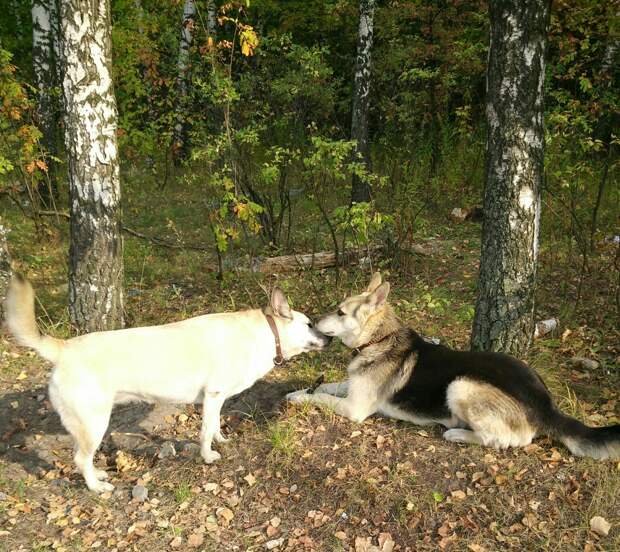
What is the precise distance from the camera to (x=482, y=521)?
3.76m

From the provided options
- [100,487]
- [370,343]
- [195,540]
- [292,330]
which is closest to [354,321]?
[370,343]

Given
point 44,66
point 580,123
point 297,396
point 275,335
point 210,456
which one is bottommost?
point 210,456

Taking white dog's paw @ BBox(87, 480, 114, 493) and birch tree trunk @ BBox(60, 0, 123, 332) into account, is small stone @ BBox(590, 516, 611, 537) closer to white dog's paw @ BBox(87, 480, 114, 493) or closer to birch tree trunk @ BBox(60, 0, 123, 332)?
white dog's paw @ BBox(87, 480, 114, 493)

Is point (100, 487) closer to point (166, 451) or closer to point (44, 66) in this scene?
point (166, 451)

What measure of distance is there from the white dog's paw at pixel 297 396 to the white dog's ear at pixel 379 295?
1.14 metres

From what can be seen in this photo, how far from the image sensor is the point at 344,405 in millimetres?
4957

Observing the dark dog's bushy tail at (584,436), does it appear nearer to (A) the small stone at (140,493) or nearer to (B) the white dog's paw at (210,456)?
(B) the white dog's paw at (210,456)

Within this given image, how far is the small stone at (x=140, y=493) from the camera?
426 cm

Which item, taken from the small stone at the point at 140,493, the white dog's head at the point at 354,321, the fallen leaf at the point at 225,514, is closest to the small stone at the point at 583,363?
the white dog's head at the point at 354,321

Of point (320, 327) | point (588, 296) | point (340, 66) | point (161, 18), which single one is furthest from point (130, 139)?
point (588, 296)

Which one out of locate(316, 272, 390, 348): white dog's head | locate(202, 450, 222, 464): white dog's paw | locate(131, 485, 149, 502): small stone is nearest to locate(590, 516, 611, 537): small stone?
locate(316, 272, 390, 348): white dog's head

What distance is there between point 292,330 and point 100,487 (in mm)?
2063

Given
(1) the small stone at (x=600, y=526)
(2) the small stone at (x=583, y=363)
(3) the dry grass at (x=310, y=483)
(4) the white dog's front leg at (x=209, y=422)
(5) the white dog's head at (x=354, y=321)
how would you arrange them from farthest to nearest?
(2) the small stone at (x=583, y=363), (5) the white dog's head at (x=354, y=321), (4) the white dog's front leg at (x=209, y=422), (3) the dry grass at (x=310, y=483), (1) the small stone at (x=600, y=526)

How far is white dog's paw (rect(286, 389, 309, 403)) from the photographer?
5.17 m
